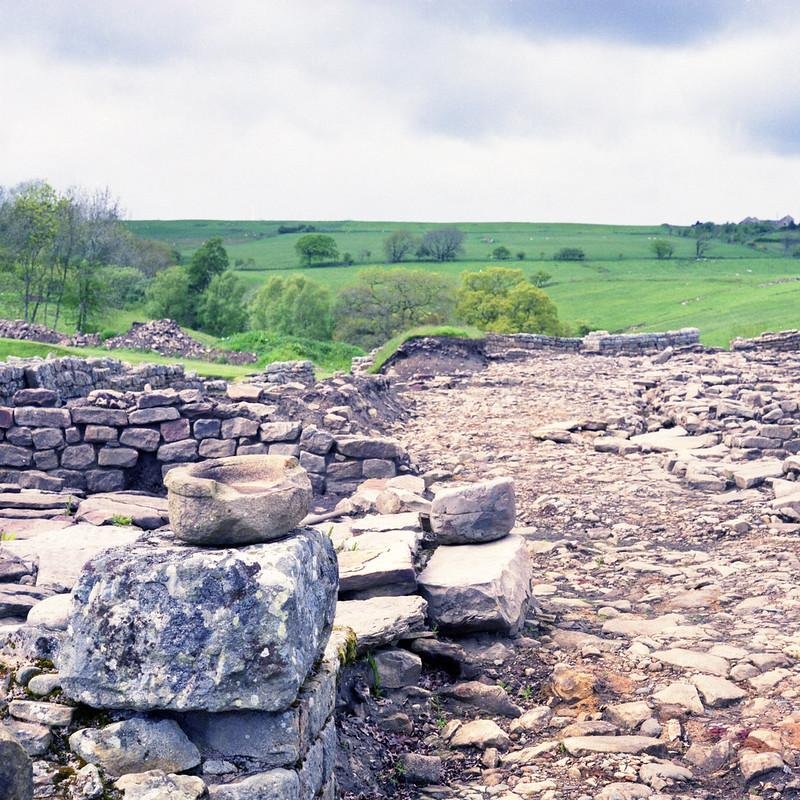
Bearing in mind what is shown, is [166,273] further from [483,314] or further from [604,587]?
[604,587]

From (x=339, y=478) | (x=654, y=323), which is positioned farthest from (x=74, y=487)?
(x=654, y=323)

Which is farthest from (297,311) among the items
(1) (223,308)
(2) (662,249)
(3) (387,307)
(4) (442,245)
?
(2) (662,249)

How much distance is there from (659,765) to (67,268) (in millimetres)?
50886

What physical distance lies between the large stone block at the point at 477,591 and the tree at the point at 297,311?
4850cm

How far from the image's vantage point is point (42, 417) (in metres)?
11.5

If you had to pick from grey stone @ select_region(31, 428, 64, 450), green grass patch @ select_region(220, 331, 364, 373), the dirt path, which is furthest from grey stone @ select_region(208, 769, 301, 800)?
green grass patch @ select_region(220, 331, 364, 373)

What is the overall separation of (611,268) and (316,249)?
105 feet

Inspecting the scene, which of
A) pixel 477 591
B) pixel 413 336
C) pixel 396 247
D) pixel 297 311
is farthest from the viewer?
pixel 396 247

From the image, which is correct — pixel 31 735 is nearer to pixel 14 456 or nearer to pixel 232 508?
pixel 232 508

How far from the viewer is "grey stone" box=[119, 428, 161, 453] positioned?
11.6 m

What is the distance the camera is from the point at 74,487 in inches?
451

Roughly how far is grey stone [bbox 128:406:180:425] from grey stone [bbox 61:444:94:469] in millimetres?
646

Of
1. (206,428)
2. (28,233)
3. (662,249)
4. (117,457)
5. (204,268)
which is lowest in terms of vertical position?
(117,457)

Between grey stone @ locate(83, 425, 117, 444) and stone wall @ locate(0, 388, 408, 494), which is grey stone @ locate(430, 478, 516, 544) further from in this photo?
grey stone @ locate(83, 425, 117, 444)
